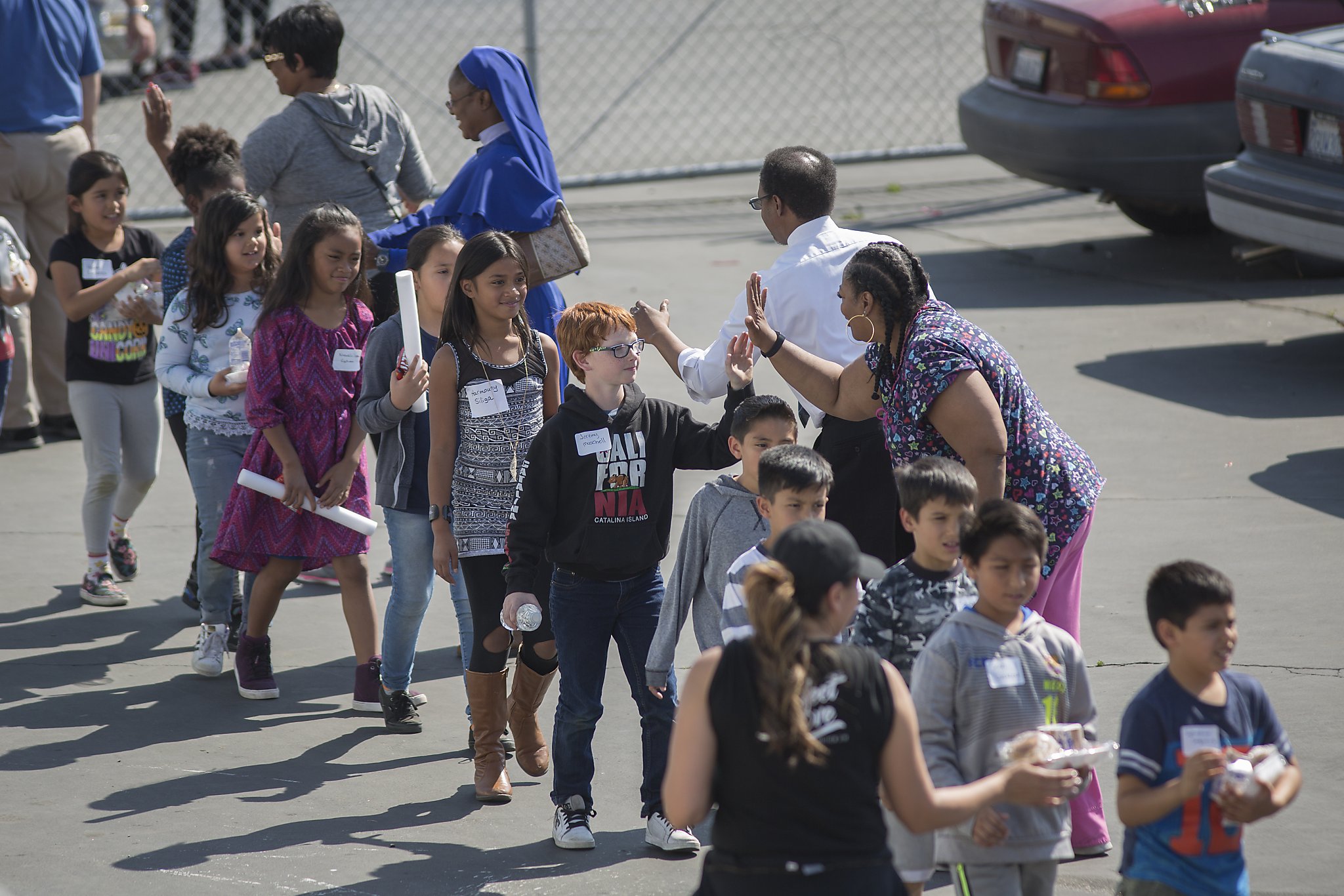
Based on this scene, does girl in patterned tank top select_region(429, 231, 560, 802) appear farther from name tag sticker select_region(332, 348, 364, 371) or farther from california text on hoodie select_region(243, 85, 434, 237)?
california text on hoodie select_region(243, 85, 434, 237)

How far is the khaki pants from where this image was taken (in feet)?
25.2

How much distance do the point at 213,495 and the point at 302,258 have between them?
1.00 m

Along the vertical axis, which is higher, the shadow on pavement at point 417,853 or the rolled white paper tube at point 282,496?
the rolled white paper tube at point 282,496

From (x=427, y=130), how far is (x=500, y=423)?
10.6 m

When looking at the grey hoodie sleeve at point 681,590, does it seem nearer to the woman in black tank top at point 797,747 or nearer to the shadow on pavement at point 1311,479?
the woman in black tank top at point 797,747

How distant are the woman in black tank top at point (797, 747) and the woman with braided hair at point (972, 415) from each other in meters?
1.16

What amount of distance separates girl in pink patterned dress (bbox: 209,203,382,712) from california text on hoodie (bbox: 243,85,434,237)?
109cm

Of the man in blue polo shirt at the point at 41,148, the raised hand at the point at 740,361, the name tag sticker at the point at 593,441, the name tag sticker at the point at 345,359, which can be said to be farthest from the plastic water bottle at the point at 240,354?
the man in blue polo shirt at the point at 41,148

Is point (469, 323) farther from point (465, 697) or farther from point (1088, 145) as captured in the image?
point (1088, 145)

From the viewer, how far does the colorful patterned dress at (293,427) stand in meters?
5.18

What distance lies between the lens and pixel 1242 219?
8047 millimetres

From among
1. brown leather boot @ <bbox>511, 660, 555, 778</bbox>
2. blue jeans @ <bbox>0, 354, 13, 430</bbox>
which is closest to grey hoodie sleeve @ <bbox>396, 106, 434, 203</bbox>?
blue jeans @ <bbox>0, 354, 13, 430</bbox>

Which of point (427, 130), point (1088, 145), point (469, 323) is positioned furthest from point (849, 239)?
point (427, 130)

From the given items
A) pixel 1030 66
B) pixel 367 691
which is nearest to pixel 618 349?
pixel 367 691
